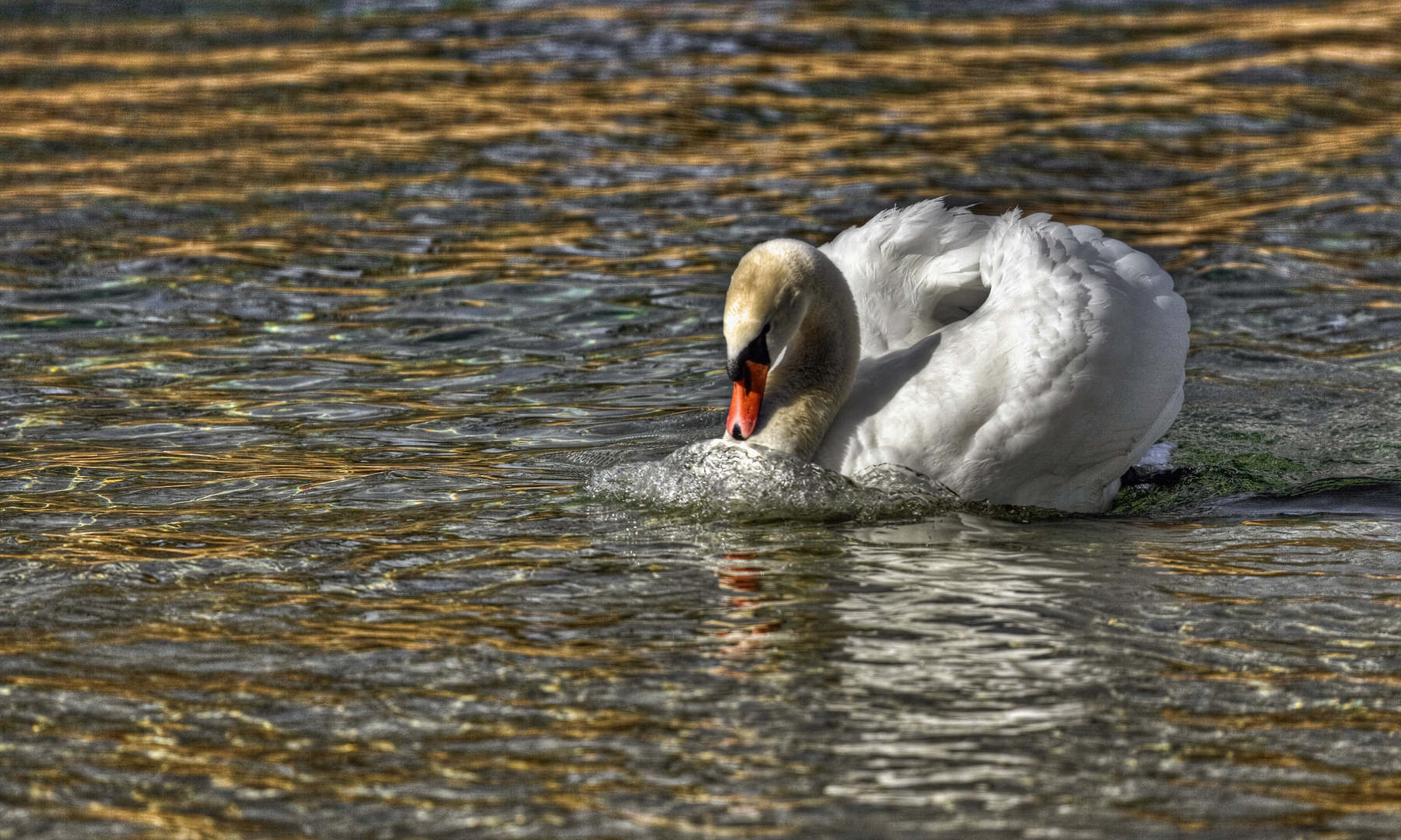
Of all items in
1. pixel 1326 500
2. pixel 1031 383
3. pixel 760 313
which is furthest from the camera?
pixel 1326 500

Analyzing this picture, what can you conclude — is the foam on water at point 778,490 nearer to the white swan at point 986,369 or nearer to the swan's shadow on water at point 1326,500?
the white swan at point 986,369

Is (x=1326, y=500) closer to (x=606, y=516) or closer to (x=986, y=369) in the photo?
(x=986, y=369)

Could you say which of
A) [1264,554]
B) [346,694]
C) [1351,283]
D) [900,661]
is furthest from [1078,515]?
[1351,283]

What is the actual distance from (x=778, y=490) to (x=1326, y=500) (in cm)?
199

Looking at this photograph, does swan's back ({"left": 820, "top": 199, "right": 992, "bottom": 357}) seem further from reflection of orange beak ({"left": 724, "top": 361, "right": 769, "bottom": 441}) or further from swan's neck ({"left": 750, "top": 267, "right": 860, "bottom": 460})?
reflection of orange beak ({"left": 724, "top": 361, "right": 769, "bottom": 441})

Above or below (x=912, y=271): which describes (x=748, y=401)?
below

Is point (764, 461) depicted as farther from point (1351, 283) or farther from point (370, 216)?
point (370, 216)

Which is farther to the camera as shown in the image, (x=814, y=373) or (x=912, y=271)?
(x=912, y=271)

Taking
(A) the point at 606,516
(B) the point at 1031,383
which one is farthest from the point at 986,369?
(A) the point at 606,516

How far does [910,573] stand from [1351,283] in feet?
18.0

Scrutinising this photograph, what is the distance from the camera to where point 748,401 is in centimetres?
560

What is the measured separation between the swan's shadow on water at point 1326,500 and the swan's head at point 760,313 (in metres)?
1.66

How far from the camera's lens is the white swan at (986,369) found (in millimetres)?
5379

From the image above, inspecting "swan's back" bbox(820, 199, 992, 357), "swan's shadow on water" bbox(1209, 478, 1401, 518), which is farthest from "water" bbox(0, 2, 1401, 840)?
"swan's back" bbox(820, 199, 992, 357)
